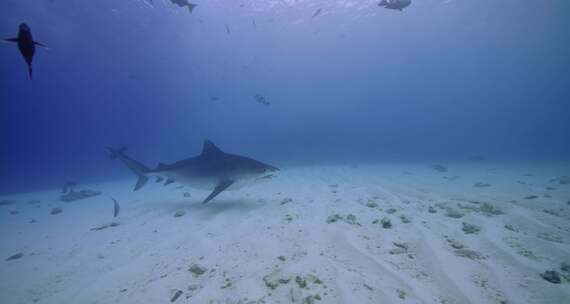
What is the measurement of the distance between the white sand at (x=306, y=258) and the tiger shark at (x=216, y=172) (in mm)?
829

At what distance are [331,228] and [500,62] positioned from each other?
307ft

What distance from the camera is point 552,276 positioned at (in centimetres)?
254

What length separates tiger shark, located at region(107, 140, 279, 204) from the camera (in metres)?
6.16

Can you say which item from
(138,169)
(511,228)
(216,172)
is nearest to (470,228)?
(511,228)

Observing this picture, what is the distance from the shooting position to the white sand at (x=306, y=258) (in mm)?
2564

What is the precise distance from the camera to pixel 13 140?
99.9 metres

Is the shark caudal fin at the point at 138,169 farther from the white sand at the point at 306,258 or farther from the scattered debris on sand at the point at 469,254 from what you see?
the scattered debris on sand at the point at 469,254

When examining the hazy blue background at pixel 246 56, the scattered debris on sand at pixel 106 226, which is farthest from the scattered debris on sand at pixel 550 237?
the hazy blue background at pixel 246 56

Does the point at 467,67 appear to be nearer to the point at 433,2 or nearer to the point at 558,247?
the point at 433,2

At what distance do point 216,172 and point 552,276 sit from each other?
259 inches

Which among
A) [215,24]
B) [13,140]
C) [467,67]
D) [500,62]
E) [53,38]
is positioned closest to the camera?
[53,38]

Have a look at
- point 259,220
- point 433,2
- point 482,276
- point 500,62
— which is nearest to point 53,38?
point 259,220

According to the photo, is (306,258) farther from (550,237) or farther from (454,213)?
(550,237)

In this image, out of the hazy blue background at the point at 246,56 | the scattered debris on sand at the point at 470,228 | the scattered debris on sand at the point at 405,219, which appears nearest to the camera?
the scattered debris on sand at the point at 470,228
